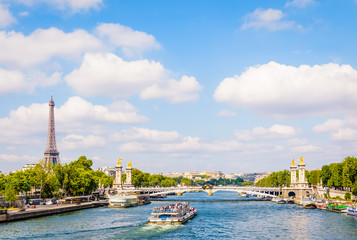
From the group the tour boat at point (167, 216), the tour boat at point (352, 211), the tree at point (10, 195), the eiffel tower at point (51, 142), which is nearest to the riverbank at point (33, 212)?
the tree at point (10, 195)

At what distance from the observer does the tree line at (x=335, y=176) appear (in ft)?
254

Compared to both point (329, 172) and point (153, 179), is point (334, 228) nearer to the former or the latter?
point (329, 172)

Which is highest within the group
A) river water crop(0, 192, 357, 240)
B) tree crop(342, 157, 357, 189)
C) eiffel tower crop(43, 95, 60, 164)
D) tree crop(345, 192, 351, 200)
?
eiffel tower crop(43, 95, 60, 164)

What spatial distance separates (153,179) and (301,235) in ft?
475

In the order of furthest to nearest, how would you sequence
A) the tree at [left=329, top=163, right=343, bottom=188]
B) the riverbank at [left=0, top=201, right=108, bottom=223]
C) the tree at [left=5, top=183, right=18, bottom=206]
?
the tree at [left=329, top=163, right=343, bottom=188] < the tree at [left=5, top=183, right=18, bottom=206] < the riverbank at [left=0, top=201, right=108, bottom=223]

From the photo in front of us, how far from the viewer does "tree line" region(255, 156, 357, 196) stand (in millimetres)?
77562

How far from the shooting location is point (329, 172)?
104188mm

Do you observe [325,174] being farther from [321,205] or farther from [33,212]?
[33,212]

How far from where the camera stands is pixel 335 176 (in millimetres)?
93000

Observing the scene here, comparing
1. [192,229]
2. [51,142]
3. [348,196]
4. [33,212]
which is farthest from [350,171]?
[51,142]

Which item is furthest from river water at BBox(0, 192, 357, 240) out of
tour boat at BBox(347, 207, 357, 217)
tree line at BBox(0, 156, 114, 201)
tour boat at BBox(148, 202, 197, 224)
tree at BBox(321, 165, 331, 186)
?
tree at BBox(321, 165, 331, 186)

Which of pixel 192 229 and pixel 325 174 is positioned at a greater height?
pixel 325 174

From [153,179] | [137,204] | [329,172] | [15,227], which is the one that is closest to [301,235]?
[15,227]

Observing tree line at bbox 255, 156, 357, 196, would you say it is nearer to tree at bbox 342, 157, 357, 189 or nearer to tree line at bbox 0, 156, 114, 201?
tree at bbox 342, 157, 357, 189
